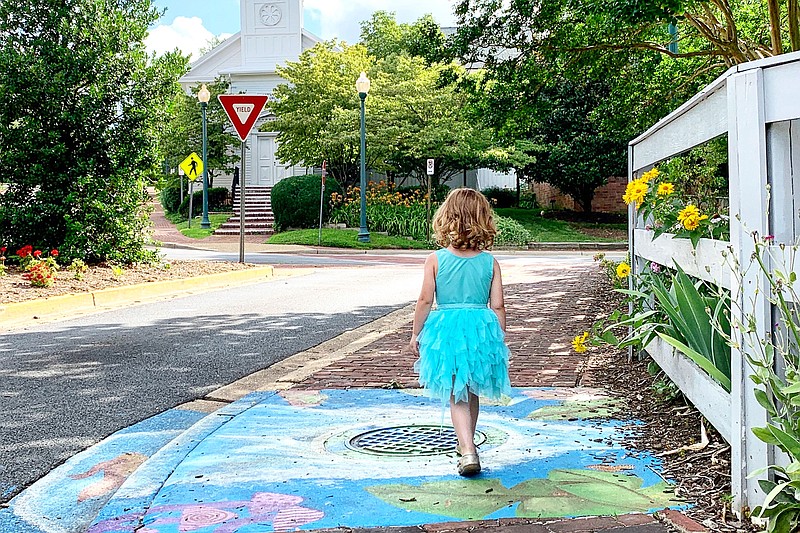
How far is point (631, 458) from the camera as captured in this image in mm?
4113

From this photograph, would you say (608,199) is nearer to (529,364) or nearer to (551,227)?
(551,227)

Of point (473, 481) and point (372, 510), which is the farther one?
point (473, 481)

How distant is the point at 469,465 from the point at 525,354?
11.3 feet

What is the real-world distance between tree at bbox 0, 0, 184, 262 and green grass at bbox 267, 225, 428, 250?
12.3 meters

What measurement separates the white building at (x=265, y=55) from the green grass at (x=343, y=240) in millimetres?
10230

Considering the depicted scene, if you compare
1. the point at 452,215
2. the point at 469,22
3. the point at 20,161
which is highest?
the point at 469,22

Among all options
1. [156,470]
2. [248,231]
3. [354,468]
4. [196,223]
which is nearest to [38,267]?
[156,470]

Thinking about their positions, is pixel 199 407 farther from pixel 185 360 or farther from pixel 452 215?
pixel 452 215

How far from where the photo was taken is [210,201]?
39562mm

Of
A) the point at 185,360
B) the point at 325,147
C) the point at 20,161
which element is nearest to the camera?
the point at 185,360

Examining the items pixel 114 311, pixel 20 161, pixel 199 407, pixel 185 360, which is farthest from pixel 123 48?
pixel 199 407

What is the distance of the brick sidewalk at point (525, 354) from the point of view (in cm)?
625

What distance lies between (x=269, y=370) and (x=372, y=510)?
3615mm

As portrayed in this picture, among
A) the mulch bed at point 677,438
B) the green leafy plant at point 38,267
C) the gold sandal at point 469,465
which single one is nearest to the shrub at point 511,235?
the green leafy plant at point 38,267
